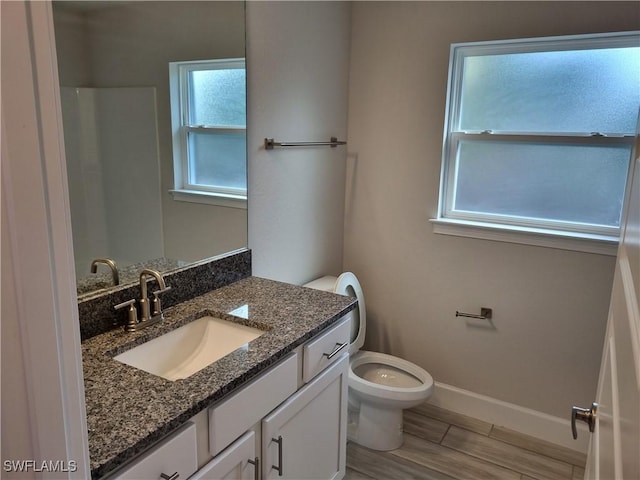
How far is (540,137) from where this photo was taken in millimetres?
2303

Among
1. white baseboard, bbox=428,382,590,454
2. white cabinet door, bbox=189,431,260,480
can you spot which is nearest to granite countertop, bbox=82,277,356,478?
white cabinet door, bbox=189,431,260,480

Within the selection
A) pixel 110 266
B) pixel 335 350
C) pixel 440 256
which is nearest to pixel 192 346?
pixel 110 266

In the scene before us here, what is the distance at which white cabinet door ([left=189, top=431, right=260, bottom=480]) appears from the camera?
1.22 m

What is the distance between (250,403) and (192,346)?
15.9 inches

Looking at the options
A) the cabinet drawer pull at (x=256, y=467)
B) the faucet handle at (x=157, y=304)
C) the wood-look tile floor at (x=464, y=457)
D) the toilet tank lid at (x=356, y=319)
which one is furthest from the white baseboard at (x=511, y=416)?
the faucet handle at (x=157, y=304)

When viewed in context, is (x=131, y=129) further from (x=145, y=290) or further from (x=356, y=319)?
(x=356, y=319)

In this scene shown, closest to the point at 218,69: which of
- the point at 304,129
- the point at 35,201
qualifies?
the point at 304,129

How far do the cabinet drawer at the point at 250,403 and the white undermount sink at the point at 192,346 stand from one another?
16 cm

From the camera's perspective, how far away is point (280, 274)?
7.81 feet

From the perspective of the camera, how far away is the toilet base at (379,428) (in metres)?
2.33

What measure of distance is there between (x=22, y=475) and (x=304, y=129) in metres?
2.01

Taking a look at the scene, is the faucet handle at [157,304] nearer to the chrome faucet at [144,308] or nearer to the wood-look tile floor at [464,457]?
the chrome faucet at [144,308]

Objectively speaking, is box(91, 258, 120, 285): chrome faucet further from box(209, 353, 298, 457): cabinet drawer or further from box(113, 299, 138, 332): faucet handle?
box(209, 353, 298, 457): cabinet drawer

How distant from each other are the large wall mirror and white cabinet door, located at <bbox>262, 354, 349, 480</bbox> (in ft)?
2.25
